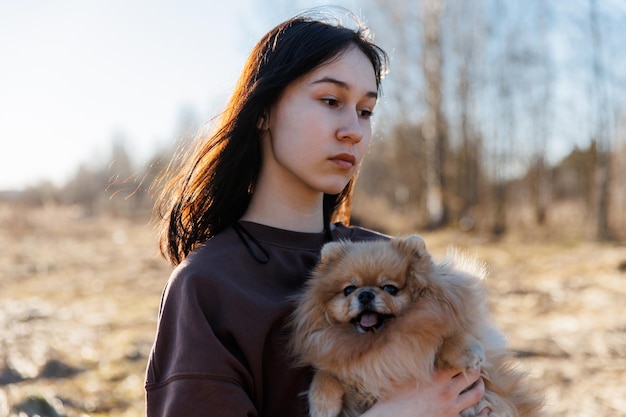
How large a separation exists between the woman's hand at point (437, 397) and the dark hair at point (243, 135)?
3.10 feet

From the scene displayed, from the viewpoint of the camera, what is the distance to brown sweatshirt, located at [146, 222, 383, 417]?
1.82 m

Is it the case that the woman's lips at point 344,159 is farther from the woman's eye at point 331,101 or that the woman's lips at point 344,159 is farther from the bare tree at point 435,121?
the bare tree at point 435,121

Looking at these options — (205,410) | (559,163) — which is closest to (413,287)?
(205,410)

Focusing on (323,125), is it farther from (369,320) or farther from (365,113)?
(369,320)

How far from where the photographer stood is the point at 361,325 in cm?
218

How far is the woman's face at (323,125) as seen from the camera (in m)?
2.31

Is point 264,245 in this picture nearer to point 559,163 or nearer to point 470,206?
point 470,206

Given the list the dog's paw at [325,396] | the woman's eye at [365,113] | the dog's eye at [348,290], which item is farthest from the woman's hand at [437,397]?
the woman's eye at [365,113]

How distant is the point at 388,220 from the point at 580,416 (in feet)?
59.7

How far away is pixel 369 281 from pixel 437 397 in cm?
47

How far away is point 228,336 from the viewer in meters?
1.95

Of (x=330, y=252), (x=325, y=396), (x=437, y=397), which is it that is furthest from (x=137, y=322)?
(x=437, y=397)

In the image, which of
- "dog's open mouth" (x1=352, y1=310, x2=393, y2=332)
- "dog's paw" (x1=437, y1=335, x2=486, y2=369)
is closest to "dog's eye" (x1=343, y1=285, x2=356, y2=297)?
"dog's open mouth" (x1=352, y1=310, x2=393, y2=332)

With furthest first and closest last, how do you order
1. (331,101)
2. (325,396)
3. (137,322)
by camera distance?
(137,322), (331,101), (325,396)
